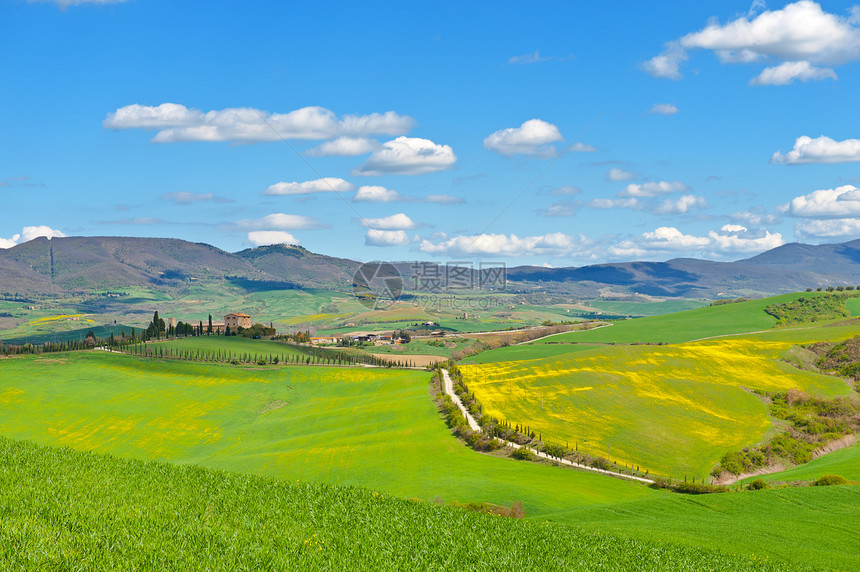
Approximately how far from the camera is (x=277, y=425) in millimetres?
99938

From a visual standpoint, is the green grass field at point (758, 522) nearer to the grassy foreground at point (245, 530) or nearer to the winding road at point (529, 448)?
the grassy foreground at point (245, 530)

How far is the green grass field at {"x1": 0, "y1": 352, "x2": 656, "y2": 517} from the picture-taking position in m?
59.7

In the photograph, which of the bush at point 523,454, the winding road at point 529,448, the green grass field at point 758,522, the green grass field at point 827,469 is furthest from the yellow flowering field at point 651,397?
the green grass field at point 758,522

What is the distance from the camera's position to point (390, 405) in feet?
357

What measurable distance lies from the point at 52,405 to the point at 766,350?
15361 centimetres

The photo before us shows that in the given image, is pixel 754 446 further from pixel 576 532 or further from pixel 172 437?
pixel 172 437

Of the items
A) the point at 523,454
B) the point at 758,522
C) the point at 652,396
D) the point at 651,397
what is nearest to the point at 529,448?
the point at 523,454

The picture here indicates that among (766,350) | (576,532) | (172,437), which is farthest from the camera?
(766,350)

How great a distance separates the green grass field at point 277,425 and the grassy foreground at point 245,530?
21442 mm

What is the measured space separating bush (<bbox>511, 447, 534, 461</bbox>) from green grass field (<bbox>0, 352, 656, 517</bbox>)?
2.45m

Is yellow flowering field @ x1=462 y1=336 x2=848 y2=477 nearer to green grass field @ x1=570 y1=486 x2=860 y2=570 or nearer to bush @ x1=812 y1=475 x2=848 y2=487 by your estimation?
bush @ x1=812 y1=475 x2=848 y2=487

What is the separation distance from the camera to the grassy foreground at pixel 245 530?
16.9 m

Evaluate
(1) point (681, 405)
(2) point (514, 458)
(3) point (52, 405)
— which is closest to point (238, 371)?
(3) point (52, 405)

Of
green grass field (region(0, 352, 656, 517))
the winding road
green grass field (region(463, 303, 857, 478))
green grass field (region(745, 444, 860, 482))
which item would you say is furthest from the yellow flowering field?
green grass field (region(0, 352, 656, 517))
